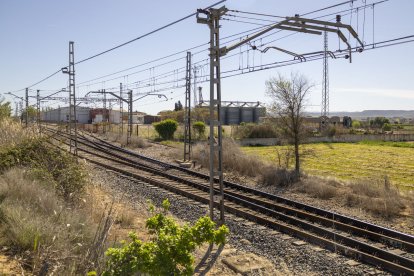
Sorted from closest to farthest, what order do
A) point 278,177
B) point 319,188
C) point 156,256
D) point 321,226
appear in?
point 156,256
point 321,226
point 319,188
point 278,177

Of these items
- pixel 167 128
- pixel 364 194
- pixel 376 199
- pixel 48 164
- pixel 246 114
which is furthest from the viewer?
pixel 246 114

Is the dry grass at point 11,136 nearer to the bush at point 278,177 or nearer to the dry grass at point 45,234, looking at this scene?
the dry grass at point 45,234

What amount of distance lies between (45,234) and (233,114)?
9353 cm

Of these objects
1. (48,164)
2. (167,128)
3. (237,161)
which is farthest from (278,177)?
(167,128)

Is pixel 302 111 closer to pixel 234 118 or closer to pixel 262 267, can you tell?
pixel 262 267

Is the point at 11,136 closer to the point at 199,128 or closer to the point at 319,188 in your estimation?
the point at 319,188

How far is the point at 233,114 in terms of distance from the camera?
99.6m

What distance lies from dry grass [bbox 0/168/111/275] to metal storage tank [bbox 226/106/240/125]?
8987cm

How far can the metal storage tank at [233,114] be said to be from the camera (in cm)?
9894

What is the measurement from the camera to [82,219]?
8.54 metres

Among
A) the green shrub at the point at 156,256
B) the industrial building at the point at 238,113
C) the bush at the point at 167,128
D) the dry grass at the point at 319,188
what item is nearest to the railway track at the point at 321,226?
the dry grass at the point at 319,188

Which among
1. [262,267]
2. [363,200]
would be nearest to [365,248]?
[262,267]

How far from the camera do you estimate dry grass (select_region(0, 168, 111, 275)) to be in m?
5.92

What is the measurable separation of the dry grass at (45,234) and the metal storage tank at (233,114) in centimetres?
8987
